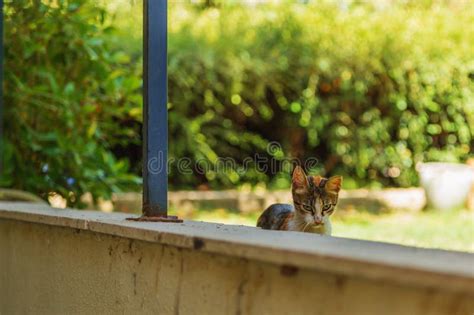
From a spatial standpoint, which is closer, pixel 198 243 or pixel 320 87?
pixel 198 243

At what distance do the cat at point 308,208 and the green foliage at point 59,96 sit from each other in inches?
66.6

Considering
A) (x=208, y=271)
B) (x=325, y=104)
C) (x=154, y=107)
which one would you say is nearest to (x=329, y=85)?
(x=325, y=104)

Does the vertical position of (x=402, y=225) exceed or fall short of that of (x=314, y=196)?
it falls short

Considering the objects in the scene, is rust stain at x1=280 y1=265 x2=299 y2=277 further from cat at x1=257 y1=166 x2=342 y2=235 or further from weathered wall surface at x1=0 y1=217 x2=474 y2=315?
cat at x1=257 y1=166 x2=342 y2=235

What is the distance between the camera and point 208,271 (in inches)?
78.5

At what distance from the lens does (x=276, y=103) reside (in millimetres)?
9914

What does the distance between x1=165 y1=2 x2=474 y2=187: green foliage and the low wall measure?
6.09 m

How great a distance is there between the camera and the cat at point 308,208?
327 centimetres

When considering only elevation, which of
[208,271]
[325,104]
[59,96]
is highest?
[325,104]

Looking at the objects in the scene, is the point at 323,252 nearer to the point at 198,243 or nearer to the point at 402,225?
the point at 198,243

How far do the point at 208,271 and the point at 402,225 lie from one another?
20.2ft

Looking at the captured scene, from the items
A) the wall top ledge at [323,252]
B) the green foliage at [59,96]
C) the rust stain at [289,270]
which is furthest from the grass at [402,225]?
the rust stain at [289,270]

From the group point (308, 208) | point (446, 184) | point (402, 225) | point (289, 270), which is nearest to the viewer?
point (289, 270)

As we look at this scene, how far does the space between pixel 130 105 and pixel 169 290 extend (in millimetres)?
3374
